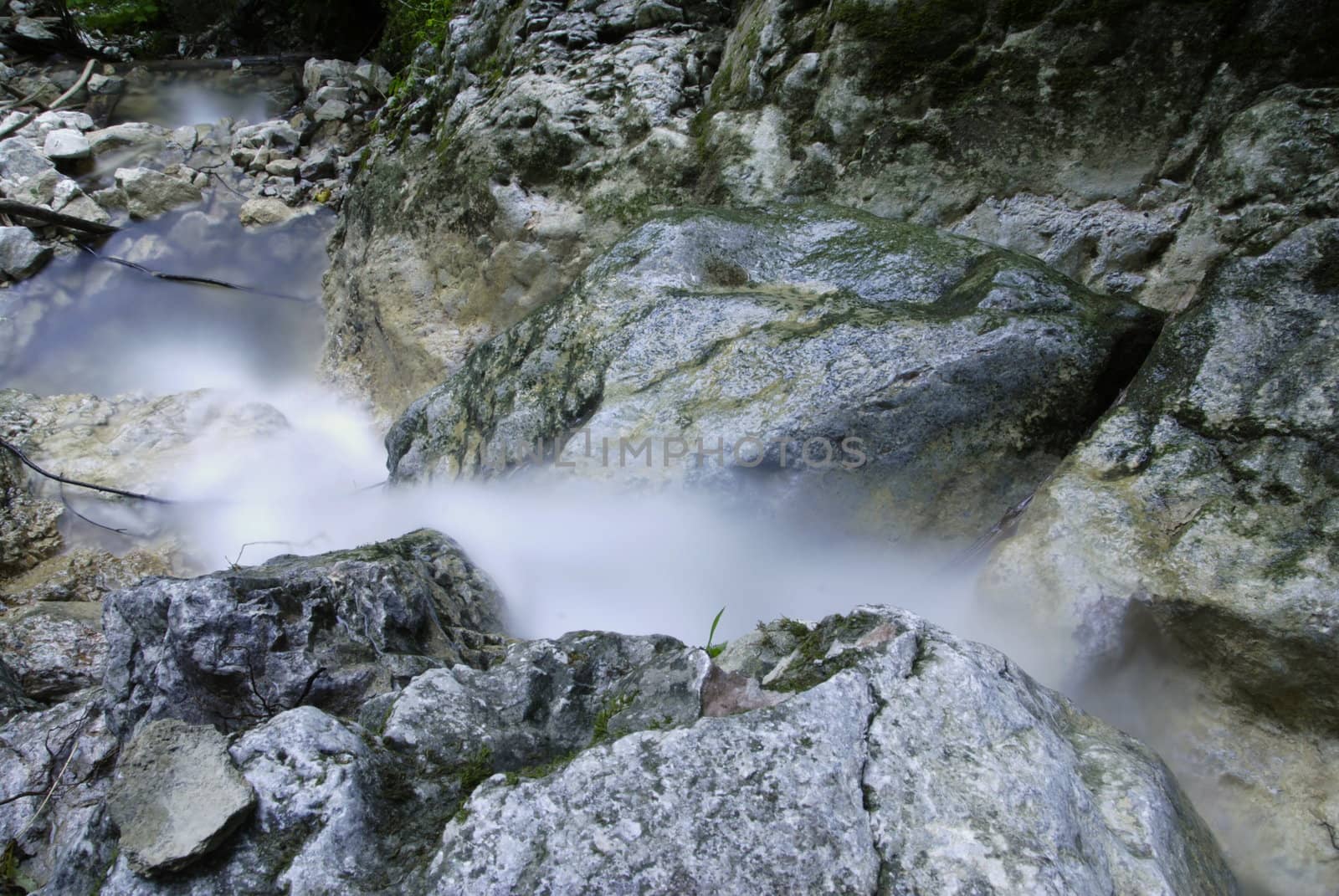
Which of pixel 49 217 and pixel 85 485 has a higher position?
pixel 49 217

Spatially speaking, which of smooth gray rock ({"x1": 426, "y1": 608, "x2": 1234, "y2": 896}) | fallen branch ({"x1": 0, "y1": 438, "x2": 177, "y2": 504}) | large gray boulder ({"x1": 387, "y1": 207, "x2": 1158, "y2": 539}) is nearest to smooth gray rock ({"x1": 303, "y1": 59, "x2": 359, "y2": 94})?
fallen branch ({"x1": 0, "y1": 438, "x2": 177, "y2": 504})

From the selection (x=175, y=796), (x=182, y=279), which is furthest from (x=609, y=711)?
(x=182, y=279)

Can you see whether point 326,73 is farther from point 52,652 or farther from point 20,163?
point 52,652

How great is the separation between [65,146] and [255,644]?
7.72 meters

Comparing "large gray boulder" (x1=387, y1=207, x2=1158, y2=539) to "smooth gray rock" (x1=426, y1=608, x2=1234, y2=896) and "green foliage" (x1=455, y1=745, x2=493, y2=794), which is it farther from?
"green foliage" (x1=455, y1=745, x2=493, y2=794)

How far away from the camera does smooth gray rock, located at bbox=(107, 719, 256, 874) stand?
167cm

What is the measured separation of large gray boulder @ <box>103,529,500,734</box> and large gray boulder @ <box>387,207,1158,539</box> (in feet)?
4.05

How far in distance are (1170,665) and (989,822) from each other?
1.37m

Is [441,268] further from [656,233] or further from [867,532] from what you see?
[867,532]

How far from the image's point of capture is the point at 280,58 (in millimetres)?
9938

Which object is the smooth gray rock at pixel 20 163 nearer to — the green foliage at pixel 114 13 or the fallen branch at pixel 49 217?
the fallen branch at pixel 49 217

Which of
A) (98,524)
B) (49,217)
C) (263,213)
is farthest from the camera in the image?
(263,213)

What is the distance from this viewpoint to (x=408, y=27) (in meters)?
8.62

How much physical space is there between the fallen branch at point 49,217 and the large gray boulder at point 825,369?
5.44 metres
